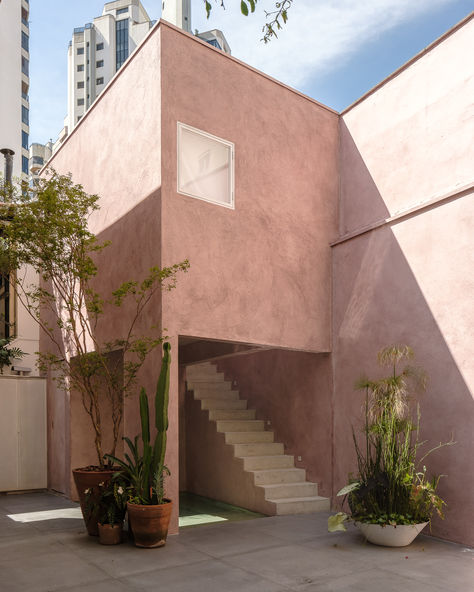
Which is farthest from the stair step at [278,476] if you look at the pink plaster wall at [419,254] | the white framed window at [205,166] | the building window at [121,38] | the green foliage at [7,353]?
the building window at [121,38]

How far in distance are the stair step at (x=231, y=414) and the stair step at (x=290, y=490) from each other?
168cm

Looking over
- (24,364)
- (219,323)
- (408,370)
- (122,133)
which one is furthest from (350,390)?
(24,364)

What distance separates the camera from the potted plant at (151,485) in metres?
6.09

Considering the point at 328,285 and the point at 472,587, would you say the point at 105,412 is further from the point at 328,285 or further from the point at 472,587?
the point at 472,587

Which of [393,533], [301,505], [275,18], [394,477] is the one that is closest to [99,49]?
[301,505]

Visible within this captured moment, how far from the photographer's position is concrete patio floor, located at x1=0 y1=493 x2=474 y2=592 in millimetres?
5051

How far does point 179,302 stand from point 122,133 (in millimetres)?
2837

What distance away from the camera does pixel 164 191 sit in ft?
23.8

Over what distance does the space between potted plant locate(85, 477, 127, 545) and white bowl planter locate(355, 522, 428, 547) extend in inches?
103

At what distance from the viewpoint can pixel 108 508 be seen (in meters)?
6.43

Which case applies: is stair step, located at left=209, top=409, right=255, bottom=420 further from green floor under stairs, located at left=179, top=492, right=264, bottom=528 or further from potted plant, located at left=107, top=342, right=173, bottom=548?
potted plant, located at left=107, top=342, right=173, bottom=548

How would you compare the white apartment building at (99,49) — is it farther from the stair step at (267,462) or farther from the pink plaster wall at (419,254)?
the stair step at (267,462)

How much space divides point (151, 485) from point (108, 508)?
0.55m

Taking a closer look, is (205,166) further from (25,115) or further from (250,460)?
(25,115)
